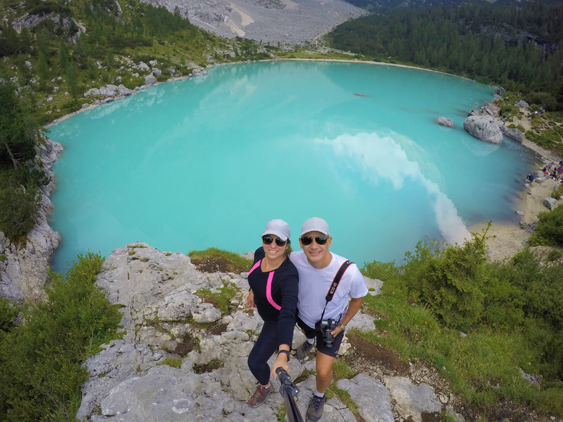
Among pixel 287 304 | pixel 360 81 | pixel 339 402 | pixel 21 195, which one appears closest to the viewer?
pixel 287 304

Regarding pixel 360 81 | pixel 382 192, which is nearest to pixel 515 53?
pixel 360 81

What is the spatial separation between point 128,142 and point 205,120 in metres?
11.6

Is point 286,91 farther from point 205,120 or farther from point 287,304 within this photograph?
point 287,304

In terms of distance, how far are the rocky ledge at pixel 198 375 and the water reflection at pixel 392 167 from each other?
17.4 m

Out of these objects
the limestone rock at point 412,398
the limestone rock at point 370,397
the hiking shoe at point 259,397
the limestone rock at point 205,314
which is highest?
the hiking shoe at point 259,397

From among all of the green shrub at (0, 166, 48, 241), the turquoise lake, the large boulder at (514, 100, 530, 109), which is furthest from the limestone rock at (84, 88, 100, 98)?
the large boulder at (514, 100, 530, 109)

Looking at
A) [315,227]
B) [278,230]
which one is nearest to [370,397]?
[315,227]

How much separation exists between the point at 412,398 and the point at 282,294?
4.26 metres

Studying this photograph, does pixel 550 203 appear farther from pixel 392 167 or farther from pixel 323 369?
pixel 323 369

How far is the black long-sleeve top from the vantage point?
3559mm

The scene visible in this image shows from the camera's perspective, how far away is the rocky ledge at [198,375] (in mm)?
4621

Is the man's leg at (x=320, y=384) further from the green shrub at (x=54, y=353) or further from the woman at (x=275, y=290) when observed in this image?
the green shrub at (x=54, y=353)

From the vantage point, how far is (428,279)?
33.3ft

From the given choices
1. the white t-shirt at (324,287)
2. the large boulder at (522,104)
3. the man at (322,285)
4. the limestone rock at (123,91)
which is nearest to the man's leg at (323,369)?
the man at (322,285)
